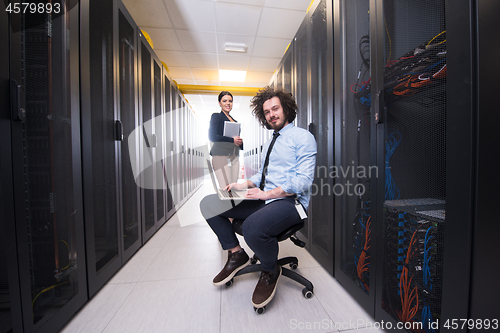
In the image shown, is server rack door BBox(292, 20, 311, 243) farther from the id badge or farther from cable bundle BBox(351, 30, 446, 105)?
cable bundle BBox(351, 30, 446, 105)

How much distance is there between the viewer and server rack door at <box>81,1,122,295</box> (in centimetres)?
118

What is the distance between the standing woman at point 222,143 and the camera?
2.18 meters

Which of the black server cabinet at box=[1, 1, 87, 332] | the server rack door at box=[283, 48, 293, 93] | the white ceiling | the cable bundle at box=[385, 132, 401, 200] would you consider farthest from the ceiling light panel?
the cable bundle at box=[385, 132, 401, 200]

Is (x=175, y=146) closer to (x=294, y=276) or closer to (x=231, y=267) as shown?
(x=231, y=267)

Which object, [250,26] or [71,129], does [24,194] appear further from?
[250,26]

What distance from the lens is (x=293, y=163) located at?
1207mm

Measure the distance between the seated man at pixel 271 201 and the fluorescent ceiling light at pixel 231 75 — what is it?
331cm

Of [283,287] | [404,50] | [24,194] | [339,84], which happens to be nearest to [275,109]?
[339,84]

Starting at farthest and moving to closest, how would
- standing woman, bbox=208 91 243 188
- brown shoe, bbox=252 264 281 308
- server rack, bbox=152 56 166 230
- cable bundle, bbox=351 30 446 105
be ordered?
server rack, bbox=152 56 166 230, standing woman, bbox=208 91 243 188, brown shoe, bbox=252 264 281 308, cable bundle, bbox=351 30 446 105

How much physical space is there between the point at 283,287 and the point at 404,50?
4.58ft

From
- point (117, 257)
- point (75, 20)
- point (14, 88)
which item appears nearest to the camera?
point (14, 88)

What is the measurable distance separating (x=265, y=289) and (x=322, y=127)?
1.18 metres

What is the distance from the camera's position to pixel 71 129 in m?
1.07

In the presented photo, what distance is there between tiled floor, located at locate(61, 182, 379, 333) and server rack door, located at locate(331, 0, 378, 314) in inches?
6.2
